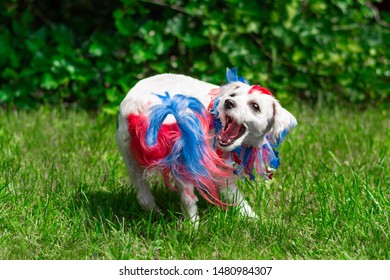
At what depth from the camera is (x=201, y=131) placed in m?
2.92

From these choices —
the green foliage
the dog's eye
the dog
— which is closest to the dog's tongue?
the dog

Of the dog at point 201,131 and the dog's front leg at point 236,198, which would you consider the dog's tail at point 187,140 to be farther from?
the dog's front leg at point 236,198

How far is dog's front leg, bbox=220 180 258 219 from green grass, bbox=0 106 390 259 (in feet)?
0.18

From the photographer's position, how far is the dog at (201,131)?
2896 mm

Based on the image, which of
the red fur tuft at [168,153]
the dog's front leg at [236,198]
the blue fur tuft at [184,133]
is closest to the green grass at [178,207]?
the dog's front leg at [236,198]

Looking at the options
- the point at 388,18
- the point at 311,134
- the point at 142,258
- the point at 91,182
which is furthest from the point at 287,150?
the point at 388,18

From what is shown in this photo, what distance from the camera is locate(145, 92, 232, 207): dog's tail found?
2.89 metres

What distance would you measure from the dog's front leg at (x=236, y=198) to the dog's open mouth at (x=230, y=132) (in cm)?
33

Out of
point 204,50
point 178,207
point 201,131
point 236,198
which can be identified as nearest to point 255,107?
point 201,131

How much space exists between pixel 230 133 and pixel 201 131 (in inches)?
5.4

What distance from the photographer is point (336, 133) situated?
4.47 meters

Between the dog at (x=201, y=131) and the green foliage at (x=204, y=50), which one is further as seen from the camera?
the green foliage at (x=204, y=50)
